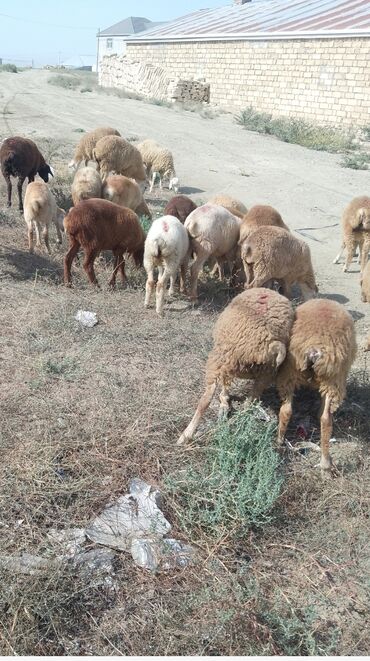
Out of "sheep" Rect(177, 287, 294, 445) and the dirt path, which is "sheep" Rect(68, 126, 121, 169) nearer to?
the dirt path

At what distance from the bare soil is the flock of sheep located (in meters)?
0.35

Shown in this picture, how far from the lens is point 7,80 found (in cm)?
3994

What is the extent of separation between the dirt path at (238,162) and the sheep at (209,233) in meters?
1.95

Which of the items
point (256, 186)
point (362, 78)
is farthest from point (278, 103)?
point (256, 186)

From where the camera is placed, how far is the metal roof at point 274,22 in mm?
25656

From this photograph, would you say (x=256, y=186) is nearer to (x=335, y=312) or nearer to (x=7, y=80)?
(x=335, y=312)

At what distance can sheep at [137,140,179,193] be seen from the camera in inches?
553

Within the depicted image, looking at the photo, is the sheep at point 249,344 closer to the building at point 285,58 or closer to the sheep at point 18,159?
the sheep at point 18,159

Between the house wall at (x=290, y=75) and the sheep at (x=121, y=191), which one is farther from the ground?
the house wall at (x=290, y=75)

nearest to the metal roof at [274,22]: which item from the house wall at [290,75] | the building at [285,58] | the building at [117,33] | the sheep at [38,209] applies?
the building at [285,58]

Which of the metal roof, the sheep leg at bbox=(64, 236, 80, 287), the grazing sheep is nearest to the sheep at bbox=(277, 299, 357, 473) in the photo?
the sheep leg at bbox=(64, 236, 80, 287)

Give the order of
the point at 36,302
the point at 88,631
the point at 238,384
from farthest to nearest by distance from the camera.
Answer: the point at 36,302
the point at 238,384
the point at 88,631

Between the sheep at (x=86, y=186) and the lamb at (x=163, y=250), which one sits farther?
the sheep at (x=86, y=186)

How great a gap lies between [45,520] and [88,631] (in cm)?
79
